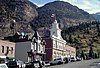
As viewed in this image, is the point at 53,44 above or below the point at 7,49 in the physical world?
above

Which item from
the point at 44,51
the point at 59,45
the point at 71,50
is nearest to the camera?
the point at 44,51

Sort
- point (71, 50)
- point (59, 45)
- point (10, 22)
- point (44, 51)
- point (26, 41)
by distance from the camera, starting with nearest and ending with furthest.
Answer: point (26, 41) → point (44, 51) → point (59, 45) → point (71, 50) → point (10, 22)

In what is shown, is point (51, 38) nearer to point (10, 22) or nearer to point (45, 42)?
point (45, 42)

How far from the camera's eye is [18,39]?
91562mm

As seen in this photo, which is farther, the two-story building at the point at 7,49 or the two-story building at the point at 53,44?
the two-story building at the point at 53,44

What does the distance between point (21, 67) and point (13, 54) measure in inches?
1145

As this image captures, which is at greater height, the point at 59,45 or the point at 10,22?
the point at 10,22

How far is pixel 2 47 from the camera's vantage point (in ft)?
255

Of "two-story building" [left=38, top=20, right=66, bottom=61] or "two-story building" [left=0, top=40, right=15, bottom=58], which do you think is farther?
"two-story building" [left=38, top=20, right=66, bottom=61]

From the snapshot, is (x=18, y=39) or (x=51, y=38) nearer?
(x=18, y=39)

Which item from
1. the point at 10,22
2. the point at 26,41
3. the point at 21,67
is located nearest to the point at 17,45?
the point at 26,41

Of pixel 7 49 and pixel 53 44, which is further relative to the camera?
pixel 53 44

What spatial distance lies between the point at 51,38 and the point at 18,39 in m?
16.2

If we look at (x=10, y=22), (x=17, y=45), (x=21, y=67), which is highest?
(x=10, y=22)
